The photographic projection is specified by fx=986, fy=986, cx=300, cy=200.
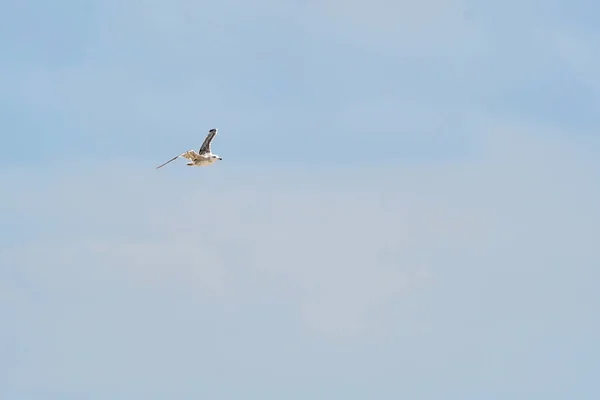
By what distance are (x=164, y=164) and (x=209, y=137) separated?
22.1 meters

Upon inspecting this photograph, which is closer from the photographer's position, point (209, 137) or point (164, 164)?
point (164, 164)

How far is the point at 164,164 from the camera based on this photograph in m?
120

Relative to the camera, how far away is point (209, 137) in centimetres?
14088

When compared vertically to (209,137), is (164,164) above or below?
below
